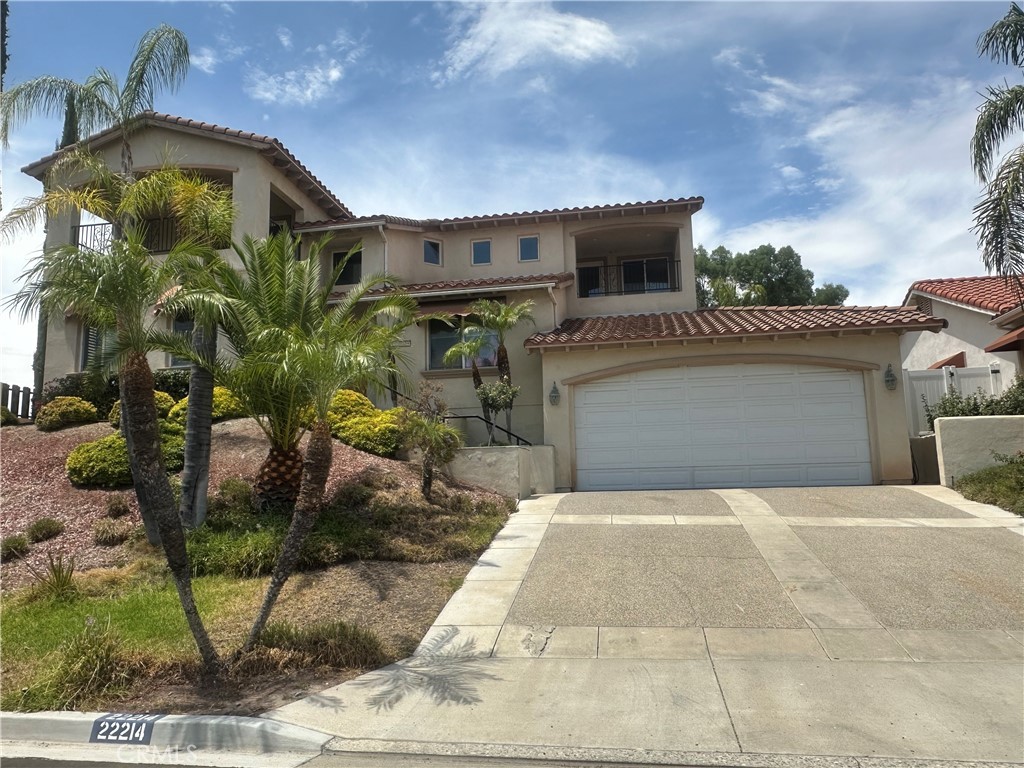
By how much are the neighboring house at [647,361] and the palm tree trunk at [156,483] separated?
31.4 feet

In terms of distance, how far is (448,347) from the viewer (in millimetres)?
17859

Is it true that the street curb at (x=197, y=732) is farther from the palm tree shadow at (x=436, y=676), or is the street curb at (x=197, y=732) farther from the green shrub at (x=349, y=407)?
the green shrub at (x=349, y=407)

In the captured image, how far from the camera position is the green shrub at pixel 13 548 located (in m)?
9.45

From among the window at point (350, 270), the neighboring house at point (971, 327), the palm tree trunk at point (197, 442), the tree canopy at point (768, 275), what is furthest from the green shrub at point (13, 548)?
the tree canopy at point (768, 275)

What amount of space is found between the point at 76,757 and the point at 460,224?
56.0 ft

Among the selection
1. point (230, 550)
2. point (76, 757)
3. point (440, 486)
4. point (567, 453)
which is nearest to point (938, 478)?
point (567, 453)

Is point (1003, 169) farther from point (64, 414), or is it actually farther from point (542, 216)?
point (64, 414)

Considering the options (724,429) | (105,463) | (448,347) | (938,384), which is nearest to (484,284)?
(448,347)

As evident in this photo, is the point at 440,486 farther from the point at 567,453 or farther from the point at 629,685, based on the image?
the point at 629,685

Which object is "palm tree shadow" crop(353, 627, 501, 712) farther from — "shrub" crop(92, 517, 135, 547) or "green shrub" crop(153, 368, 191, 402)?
"green shrub" crop(153, 368, 191, 402)

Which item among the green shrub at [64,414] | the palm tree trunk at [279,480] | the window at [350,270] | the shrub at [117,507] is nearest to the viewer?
the palm tree trunk at [279,480]

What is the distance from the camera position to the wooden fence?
54.5 feet

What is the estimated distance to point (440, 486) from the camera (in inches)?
488

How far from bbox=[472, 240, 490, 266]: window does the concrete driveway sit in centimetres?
1169
